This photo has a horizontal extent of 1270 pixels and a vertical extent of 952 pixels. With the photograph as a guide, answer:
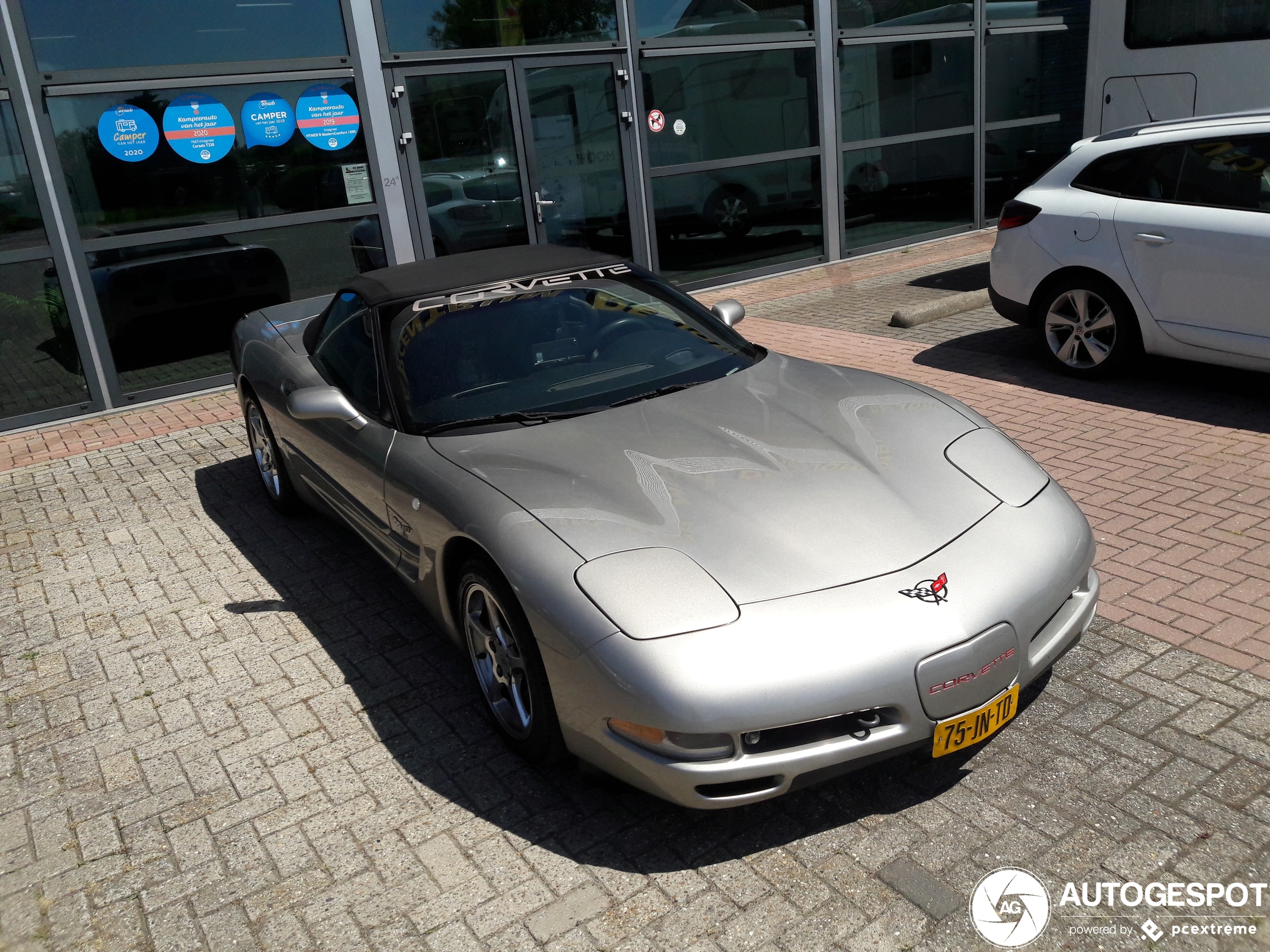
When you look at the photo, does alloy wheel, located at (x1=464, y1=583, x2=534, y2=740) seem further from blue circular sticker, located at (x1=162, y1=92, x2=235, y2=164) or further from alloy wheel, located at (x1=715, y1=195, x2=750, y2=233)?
alloy wheel, located at (x1=715, y1=195, x2=750, y2=233)

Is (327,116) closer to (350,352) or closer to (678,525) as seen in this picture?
(350,352)

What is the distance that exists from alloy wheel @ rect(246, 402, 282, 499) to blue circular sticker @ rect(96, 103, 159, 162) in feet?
11.6

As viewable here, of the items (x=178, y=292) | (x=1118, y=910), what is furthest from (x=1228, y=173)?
(x=178, y=292)

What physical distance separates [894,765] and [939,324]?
21.0 ft

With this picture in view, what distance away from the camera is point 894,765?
11.0 feet

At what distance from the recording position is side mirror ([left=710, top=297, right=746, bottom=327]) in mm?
5000

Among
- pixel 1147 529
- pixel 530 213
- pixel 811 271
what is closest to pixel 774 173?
pixel 811 271

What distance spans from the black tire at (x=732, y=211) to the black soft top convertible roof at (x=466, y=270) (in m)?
6.74

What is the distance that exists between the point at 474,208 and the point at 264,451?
187 inches

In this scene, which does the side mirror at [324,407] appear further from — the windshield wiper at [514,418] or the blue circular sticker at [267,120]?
the blue circular sticker at [267,120]

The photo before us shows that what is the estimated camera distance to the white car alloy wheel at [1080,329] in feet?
22.5

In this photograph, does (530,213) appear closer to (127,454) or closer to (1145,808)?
(127,454)

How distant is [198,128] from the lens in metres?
8.70

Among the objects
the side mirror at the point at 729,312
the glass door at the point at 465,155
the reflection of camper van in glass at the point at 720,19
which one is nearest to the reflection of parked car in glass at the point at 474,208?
the glass door at the point at 465,155
